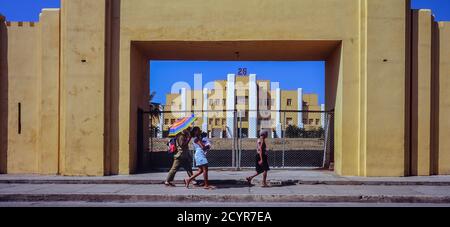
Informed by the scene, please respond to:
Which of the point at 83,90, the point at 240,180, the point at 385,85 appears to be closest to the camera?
the point at 240,180

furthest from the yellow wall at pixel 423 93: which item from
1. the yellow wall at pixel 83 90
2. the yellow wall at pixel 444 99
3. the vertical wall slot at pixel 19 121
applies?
the vertical wall slot at pixel 19 121

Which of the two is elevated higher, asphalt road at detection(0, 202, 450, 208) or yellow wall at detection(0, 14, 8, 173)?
yellow wall at detection(0, 14, 8, 173)

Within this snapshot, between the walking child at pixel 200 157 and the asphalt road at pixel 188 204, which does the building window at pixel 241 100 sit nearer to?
the walking child at pixel 200 157

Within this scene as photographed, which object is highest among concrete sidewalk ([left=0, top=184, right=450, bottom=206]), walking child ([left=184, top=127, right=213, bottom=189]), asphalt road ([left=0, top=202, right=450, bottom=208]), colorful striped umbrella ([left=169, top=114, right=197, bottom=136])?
colorful striped umbrella ([left=169, top=114, right=197, bottom=136])

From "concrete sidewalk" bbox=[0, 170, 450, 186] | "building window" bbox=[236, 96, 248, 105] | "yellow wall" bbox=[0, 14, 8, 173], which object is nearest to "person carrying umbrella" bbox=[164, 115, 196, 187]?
"concrete sidewalk" bbox=[0, 170, 450, 186]

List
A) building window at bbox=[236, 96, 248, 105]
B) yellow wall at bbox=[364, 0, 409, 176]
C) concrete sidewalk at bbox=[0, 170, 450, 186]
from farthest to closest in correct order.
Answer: building window at bbox=[236, 96, 248, 105] → yellow wall at bbox=[364, 0, 409, 176] → concrete sidewalk at bbox=[0, 170, 450, 186]

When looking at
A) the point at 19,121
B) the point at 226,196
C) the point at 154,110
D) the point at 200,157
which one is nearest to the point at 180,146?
the point at 200,157

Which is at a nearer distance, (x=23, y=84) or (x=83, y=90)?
(x=83, y=90)

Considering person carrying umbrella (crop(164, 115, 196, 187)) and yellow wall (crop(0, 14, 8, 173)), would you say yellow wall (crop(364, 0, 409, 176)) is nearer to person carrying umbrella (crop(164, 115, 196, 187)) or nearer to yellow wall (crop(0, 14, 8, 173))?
person carrying umbrella (crop(164, 115, 196, 187))

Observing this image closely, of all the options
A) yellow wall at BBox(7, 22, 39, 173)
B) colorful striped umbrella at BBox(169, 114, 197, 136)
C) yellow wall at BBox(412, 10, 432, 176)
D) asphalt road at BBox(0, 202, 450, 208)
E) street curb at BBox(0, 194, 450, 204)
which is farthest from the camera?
yellow wall at BBox(7, 22, 39, 173)

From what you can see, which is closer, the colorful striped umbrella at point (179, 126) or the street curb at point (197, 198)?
the street curb at point (197, 198)

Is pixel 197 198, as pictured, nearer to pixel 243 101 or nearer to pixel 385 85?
pixel 385 85
